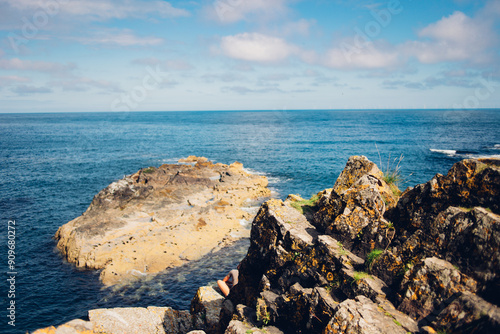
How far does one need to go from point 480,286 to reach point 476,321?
1.23 meters

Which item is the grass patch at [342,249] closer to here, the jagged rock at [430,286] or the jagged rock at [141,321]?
the jagged rock at [430,286]

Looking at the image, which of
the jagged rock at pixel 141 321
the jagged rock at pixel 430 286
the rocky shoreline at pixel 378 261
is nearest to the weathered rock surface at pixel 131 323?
the jagged rock at pixel 141 321

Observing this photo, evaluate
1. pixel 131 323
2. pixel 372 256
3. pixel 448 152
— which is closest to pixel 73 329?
pixel 131 323

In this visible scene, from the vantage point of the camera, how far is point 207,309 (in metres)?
16.6

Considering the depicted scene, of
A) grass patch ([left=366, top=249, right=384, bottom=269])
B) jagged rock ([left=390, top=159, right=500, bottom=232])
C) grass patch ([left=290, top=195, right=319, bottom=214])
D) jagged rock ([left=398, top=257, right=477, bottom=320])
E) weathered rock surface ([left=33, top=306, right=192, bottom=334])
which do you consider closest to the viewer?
jagged rock ([left=398, top=257, right=477, bottom=320])

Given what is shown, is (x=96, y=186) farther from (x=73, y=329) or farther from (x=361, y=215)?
(x=361, y=215)

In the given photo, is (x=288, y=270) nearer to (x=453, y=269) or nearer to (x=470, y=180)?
(x=453, y=269)

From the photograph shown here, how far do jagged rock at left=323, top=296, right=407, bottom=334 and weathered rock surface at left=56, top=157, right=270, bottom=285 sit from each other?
2022 cm

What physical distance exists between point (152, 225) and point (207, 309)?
17.2m

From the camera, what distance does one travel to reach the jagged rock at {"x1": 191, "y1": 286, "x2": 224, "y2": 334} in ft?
52.9

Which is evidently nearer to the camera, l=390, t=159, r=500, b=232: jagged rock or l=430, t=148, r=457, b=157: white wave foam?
l=390, t=159, r=500, b=232: jagged rock

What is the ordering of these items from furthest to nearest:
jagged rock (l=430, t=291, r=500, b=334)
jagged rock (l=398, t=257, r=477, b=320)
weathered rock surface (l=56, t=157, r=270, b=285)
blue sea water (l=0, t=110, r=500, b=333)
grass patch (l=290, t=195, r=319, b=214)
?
weathered rock surface (l=56, t=157, r=270, b=285) < blue sea water (l=0, t=110, r=500, b=333) < grass patch (l=290, t=195, r=319, b=214) < jagged rock (l=398, t=257, r=477, b=320) < jagged rock (l=430, t=291, r=500, b=334)

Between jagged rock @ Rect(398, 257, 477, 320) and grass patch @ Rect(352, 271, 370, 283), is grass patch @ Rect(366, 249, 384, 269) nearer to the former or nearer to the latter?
grass patch @ Rect(352, 271, 370, 283)

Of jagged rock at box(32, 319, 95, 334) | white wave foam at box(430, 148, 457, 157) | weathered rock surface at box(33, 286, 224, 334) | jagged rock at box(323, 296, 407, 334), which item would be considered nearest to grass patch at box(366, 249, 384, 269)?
jagged rock at box(323, 296, 407, 334)
